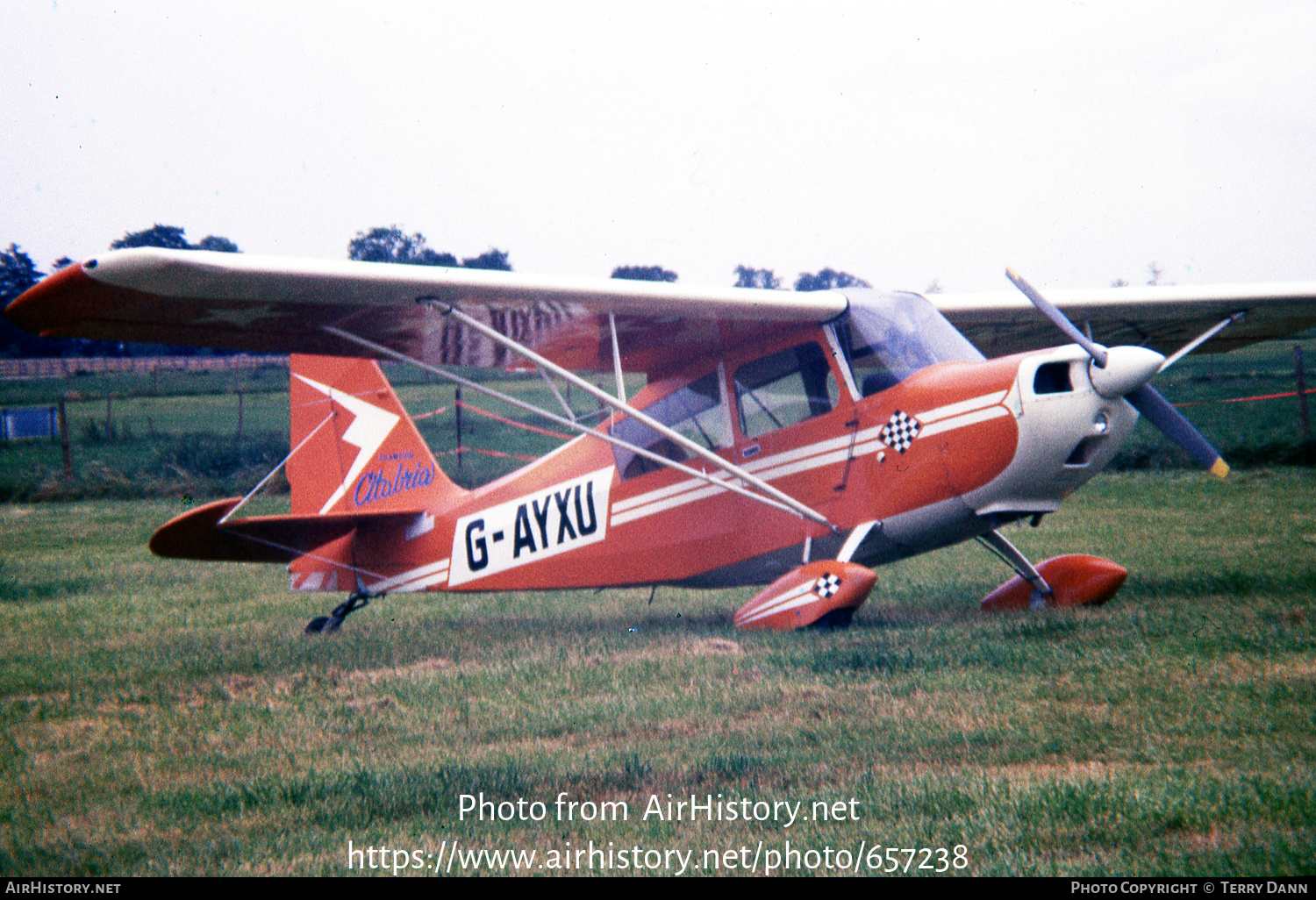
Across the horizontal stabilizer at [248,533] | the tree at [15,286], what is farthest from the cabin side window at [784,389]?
the tree at [15,286]

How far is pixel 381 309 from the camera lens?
6215mm

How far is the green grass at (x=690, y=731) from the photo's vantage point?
10.3 ft

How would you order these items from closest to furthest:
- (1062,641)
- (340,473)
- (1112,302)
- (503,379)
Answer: (1062,641)
(1112,302)
(340,473)
(503,379)

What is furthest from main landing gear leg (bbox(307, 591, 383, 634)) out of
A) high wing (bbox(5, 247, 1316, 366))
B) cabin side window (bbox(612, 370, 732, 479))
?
cabin side window (bbox(612, 370, 732, 479))

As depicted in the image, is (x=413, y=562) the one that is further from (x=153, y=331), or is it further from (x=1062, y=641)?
(x=1062, y=641)

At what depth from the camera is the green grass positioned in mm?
3139

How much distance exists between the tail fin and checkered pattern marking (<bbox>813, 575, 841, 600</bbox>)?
3.64 metres

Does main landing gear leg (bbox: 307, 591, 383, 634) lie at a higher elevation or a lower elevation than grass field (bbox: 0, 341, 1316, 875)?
lower

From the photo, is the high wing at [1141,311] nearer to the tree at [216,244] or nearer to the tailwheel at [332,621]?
the tailwheel at [332,621]

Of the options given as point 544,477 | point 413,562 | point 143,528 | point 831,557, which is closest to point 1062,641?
point 831,557

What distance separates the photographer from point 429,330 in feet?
Result: 22.1

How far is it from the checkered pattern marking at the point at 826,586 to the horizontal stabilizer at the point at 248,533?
12.4 ft

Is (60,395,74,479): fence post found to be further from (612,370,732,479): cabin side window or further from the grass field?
(612,370,732,479): cabin side window

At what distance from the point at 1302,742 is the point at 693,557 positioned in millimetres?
4325
